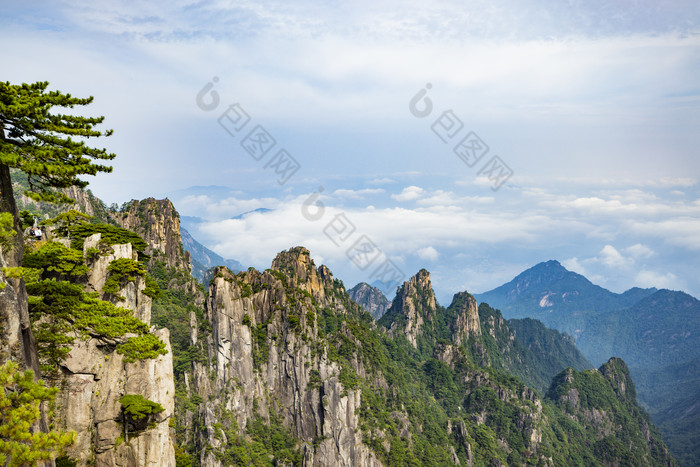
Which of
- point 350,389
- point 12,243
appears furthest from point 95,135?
point 350,389

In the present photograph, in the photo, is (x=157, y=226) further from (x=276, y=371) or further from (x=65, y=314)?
(x=65, y=314)

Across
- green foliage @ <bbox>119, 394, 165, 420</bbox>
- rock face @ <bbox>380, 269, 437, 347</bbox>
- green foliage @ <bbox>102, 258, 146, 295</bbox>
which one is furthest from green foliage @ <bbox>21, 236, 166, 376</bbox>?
rock face @ <bbox>380, 269, 437, 347</bbox>

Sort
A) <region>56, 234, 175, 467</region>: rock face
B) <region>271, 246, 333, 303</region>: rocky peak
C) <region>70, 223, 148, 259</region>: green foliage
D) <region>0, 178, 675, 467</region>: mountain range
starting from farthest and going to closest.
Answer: <region>271, 246, 333, 303</region>: rocky peak
<region>70, 223, 148, 259</region>: green foliage
<region>0, 178, 675, 467</region>: mountain range
<region>56, 234, 175, 467</region>: rock face

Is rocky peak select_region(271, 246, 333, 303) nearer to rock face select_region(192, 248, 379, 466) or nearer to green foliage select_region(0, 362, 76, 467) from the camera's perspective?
rock face select_region(192, 248, 379, 466)

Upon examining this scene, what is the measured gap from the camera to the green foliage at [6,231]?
736 inches

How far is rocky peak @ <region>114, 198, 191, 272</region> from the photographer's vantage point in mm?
123938

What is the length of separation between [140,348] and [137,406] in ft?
9.58

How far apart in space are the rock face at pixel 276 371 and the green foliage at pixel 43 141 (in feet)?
207

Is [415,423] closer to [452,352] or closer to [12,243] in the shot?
[452,352]

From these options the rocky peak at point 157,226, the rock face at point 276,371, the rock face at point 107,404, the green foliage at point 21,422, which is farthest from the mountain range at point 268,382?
the green foliage at point 21,422

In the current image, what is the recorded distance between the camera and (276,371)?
3622 inches

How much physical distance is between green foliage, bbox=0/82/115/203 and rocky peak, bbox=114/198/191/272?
105483mm

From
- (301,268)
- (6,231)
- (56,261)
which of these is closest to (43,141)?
(6,231)

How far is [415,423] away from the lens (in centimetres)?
11719
